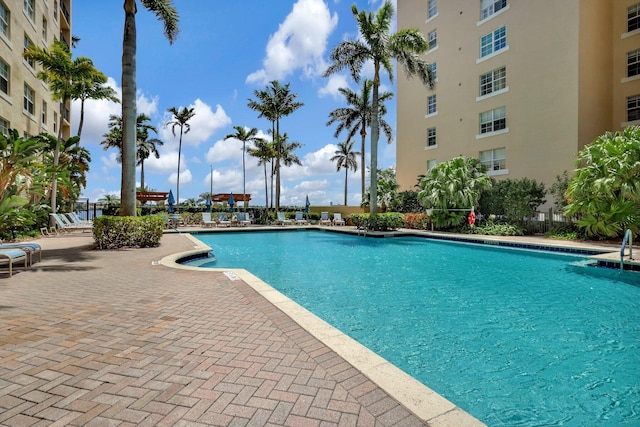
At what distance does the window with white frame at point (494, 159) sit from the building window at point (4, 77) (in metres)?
26.6

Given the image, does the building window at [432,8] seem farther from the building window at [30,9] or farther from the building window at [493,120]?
the building window at [30,9]

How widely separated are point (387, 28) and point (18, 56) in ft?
64.3

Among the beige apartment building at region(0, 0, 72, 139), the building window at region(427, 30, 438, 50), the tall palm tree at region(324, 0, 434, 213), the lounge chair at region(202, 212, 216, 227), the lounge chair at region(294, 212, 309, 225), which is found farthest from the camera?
the lounge chair at region(294, 212, 309, 225)

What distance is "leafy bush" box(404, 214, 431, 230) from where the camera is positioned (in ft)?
65.8

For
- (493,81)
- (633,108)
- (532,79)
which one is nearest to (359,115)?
(493,81)

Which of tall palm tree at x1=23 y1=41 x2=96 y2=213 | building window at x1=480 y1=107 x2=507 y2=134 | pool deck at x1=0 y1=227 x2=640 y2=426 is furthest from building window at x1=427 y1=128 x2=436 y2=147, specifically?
pool deck at x1=0 y1=227 x2=640 y2=426

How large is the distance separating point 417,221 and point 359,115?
14.8 m

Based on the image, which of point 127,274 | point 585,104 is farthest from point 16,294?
point 585,104

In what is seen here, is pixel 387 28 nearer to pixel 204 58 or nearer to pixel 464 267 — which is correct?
pixel 204 58

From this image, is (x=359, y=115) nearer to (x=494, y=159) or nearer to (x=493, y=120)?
(x=493, y=120)

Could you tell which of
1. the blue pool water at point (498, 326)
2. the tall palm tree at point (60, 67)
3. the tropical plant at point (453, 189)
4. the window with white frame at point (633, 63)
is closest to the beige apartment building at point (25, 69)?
the tall palm tree at point (60, 67)

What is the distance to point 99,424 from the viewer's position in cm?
206

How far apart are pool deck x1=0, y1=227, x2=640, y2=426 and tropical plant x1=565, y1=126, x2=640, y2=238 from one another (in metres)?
14.1

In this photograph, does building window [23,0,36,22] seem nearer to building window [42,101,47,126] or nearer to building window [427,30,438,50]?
building window [42,101,47,126]
